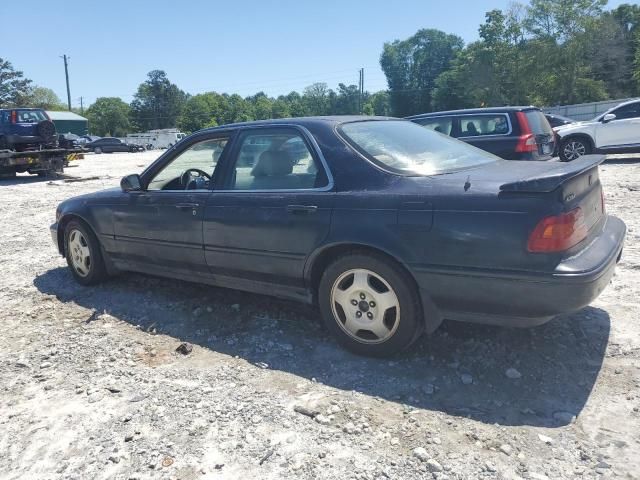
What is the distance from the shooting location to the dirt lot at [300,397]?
2.41 meters

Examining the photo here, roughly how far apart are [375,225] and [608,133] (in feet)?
44.1

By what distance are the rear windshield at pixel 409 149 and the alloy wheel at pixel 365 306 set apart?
754mm

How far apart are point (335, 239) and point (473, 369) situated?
1204 mm

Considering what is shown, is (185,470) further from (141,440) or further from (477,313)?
(477,313)

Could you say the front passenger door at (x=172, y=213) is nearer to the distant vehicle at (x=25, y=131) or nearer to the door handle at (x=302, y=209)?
the door handle at (x=302, y=209)

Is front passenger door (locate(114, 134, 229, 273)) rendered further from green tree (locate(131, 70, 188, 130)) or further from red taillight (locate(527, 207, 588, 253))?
green tree (locate(131, 70, 188, 130))

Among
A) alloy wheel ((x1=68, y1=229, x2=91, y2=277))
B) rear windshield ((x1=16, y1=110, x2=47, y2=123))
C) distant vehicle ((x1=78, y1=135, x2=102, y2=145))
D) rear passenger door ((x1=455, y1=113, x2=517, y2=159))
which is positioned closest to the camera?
alloy wheel ((x1=68, y1=229, x2=91, y2=277))

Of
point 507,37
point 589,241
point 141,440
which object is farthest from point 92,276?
point 507,37

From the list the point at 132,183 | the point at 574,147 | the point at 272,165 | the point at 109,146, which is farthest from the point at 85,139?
the point at 272,165

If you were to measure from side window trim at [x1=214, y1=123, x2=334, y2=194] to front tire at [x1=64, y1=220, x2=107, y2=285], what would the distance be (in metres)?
1.85

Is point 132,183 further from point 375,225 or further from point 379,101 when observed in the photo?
point 379,101

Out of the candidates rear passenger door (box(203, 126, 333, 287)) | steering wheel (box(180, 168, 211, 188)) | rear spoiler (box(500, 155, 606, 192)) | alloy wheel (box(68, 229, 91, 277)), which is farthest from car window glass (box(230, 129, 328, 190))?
alloy wheel (box(68, 229, 91, 277))

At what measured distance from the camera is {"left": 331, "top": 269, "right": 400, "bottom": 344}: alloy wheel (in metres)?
3.21

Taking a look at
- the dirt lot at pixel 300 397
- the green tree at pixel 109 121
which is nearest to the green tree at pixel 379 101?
the green tree at pixel 109 121
